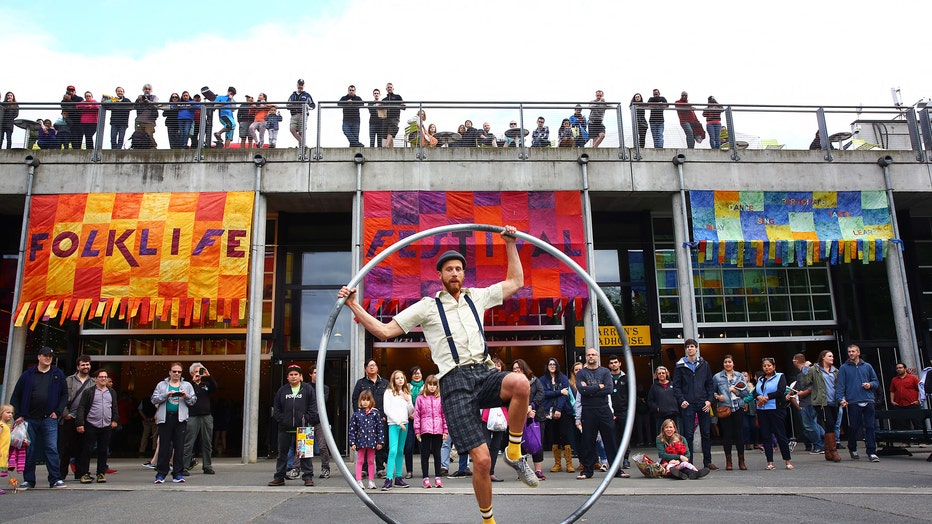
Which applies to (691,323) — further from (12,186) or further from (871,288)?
(12,186)

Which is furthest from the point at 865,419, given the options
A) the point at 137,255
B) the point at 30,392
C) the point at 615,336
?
the point at 137,255

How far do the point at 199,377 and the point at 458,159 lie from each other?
794cm

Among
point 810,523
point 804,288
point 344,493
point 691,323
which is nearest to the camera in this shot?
point 810,523

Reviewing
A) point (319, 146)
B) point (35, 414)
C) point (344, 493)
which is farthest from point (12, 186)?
point (344, 493)

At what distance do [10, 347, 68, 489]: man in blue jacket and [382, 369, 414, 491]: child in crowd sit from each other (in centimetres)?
509

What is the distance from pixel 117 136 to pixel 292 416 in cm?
1002

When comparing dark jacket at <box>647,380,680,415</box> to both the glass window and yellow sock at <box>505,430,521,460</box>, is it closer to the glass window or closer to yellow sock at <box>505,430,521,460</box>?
the glass window

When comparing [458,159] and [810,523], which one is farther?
[458,159]

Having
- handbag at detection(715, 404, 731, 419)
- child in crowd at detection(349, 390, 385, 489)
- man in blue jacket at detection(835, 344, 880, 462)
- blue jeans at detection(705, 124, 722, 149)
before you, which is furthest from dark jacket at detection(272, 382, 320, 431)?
blue jeans at detection(705, 124, 722, 149)

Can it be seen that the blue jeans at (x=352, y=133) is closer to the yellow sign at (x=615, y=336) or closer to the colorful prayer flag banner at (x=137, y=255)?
the colorful prayer flag banner at (x=137, y=255)

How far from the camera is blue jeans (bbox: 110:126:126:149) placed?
1722cm

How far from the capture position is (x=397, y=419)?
1109cm

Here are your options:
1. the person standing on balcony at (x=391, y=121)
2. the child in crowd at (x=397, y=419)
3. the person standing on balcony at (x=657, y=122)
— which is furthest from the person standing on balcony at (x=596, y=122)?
the child in crowd at (x=397, y=419)

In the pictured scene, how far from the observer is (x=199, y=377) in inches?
503
